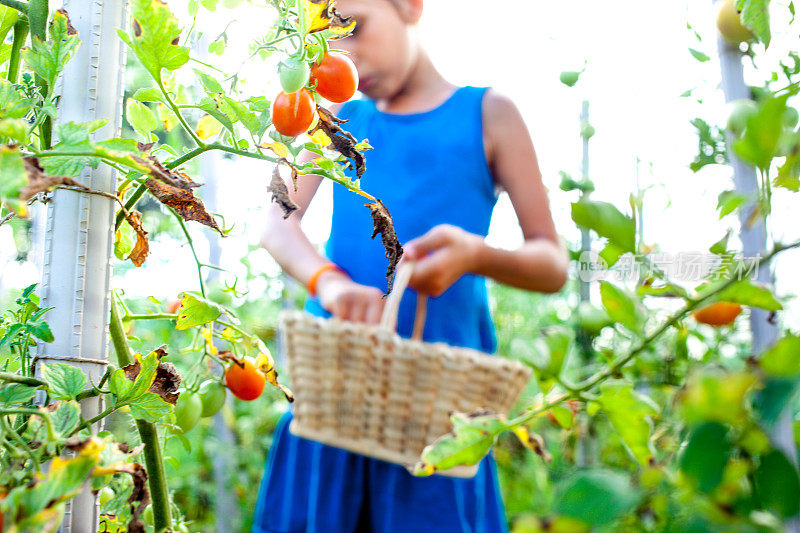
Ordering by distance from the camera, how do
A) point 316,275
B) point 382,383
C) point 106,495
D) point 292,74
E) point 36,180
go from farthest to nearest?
point 316,275 < point 382,383 < point 106,495 < point 292,74 < point 36,180

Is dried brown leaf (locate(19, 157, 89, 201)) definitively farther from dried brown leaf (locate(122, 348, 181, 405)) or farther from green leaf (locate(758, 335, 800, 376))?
green leaf (locate(758, 335, 800, 376))

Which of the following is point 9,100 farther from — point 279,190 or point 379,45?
point 379,45

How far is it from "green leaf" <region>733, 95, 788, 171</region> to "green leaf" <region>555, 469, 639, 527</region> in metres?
0.08

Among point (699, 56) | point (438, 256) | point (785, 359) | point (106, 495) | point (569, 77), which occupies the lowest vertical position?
point (106, 495)

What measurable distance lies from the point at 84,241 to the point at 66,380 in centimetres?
8

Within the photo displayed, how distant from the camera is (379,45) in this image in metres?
0.96

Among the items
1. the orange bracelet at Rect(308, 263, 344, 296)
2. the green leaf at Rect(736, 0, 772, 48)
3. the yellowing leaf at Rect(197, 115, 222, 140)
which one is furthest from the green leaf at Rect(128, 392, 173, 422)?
the orange bracelet at Rect(308, 263, 344, 296)

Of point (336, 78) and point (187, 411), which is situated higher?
point (336, 78)

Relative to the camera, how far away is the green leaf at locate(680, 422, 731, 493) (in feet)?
0.44

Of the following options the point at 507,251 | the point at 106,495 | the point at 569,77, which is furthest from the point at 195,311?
the point at 569,77

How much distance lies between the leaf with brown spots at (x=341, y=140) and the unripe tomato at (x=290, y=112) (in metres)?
0.02

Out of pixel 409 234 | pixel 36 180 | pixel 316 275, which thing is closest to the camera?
pixel 36 180

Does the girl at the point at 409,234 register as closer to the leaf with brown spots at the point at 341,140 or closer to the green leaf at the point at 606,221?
the leaf with brown spots at the point at 341,140

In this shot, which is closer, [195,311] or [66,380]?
[66,380]
